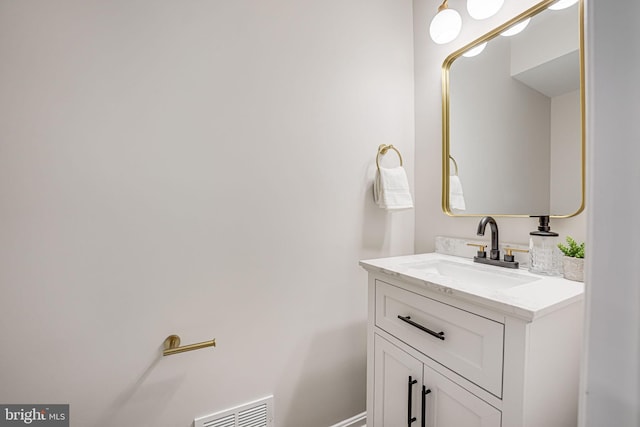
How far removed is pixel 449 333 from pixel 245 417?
88cm

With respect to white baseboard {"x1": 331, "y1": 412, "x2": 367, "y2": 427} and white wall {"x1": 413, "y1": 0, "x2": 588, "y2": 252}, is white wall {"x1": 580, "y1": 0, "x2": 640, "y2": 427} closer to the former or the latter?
white wall {"x1": 413, "y1": 0, "x2": 588, "y2": 252}

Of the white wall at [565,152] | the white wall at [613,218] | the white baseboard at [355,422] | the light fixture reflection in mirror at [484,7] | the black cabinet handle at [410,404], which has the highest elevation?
the light fixture reflection in mirror at [484,7]

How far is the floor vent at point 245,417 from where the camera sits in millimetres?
1042

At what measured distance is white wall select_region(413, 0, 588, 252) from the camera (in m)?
1.28

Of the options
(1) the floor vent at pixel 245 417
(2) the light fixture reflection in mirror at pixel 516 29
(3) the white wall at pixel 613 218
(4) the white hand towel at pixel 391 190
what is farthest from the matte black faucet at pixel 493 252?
(1) the floor vent at pixel 245 417

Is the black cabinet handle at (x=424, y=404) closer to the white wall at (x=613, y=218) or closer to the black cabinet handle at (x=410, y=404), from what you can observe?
the black cabinet handle at (x=410, y=404)

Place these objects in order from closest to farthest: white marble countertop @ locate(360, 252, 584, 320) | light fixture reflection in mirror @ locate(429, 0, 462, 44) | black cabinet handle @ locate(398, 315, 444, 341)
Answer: white marble countertop @ locate(360, 252, 584, 320) → black cabinet handle @ locate(398, 315, 444, 341) → light fixture reflection in mirror @ locate(429, 0, 462, 44)

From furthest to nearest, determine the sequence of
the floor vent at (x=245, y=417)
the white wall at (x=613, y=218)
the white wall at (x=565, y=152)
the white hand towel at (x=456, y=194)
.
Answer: the white hand towel at (x=456, y=194) < the floor vent at (x=245, y=417) < the white wall at (x=565, y=152) < the white wall at (x=613, y=218)

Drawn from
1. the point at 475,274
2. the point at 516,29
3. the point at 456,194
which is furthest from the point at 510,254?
the point at 516,29

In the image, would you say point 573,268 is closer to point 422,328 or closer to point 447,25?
point 422,328

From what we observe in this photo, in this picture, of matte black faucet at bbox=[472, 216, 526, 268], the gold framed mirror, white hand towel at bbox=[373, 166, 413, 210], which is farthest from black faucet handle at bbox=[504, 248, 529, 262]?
white hand towel at bbox=[373, 166, 413, 210]

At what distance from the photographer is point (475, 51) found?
4.07 ft

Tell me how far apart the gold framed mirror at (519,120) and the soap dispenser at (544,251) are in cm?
7

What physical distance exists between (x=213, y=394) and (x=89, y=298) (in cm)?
57
